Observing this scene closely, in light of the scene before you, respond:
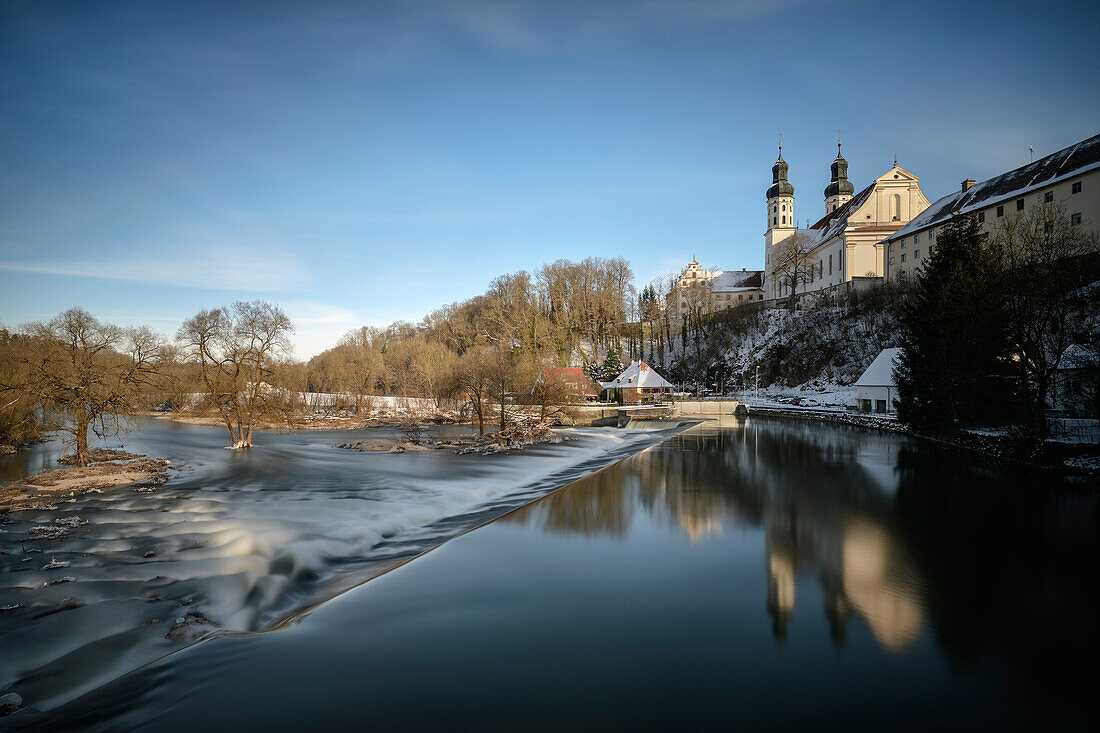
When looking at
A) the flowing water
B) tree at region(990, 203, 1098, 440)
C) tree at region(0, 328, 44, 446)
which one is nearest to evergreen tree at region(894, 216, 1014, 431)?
tree at region(990, 203, 1098, 440)

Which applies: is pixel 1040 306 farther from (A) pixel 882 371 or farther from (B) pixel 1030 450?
(A) pixel 882 371

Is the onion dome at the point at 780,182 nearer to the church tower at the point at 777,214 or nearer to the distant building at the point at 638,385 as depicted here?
the church tower at the point at 777,214

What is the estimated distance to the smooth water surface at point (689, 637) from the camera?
→ 4707mm


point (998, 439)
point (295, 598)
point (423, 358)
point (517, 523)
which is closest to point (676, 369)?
point (423, 358)

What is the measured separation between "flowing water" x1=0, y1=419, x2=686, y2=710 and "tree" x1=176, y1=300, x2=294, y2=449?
445 cm

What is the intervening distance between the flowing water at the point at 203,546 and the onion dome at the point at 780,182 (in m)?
61.9

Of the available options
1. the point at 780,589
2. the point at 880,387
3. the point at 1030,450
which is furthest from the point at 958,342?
the point at 780,589

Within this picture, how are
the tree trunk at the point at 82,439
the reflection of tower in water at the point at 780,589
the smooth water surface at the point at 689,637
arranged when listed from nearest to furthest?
1. the smooth water surface at the point at 689,637
2. the reflection of tower in water at the point at 780,589
3. the tree trunk at the point at 82,439

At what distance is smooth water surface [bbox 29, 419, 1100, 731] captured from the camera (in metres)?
4.71

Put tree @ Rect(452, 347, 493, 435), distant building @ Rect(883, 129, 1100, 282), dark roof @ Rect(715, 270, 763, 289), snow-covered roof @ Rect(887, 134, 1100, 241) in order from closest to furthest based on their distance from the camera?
1. tree @ Rect(452, 347, 493, 435)
2. distant building @ Rect(883, 129, 1100, 282)
3. snow-covered roof @ Rect(887, 134, 1100, 241)
4. dark roof @ Rect(715, 270, 763, 289)

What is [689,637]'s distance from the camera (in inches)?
240

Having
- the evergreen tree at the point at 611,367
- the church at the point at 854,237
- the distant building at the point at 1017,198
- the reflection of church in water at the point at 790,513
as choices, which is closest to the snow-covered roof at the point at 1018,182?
the distant building at the point at 1017,198

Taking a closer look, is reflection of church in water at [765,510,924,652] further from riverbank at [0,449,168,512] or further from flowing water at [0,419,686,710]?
riverbank at [0,449,168,512]

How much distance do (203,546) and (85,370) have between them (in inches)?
459
